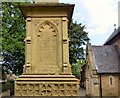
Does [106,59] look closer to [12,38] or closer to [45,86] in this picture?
[12,38]

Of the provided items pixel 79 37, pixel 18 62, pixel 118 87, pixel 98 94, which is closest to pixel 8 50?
pixel 18 62

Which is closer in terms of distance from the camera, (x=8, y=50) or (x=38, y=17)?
(x=38, y=17)

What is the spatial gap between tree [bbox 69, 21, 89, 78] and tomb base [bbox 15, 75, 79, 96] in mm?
26945

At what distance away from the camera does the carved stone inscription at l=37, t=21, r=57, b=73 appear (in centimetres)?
949

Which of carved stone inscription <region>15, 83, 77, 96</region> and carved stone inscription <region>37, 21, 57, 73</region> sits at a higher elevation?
carved stone inscription <region>37, 21, 57, 73</region>

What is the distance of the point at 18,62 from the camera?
28547 millimetres

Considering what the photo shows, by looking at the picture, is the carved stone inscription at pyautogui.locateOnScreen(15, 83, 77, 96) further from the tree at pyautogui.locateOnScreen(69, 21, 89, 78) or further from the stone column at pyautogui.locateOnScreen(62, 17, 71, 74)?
the tree at pyautogui.locateOnScreen(69, 21, 89, 78)

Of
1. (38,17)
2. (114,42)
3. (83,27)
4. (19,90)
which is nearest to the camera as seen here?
(19,90)

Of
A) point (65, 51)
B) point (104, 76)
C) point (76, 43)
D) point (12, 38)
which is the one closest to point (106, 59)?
point (104, 76)

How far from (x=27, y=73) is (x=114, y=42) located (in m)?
33.1

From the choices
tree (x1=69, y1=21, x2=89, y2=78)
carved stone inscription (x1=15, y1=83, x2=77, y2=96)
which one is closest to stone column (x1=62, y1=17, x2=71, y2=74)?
carved stone inscription (x1=15, y1=83, x2=77, y2=96)

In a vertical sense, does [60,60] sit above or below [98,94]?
above

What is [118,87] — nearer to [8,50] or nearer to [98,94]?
[98,94]

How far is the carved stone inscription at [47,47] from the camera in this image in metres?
9.49
